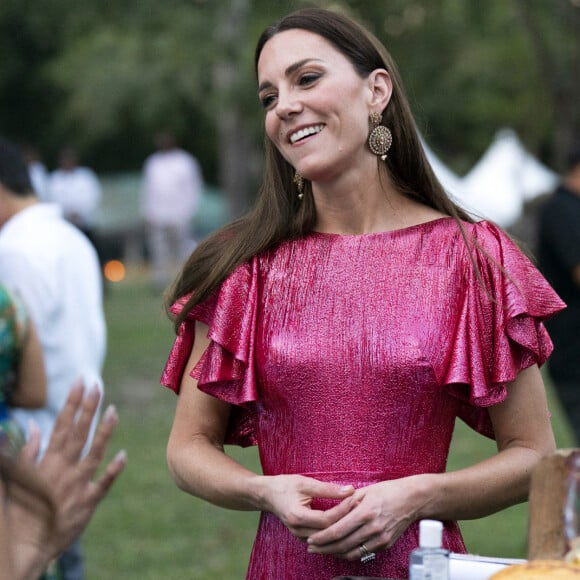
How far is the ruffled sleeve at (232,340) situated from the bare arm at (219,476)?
0.21ft

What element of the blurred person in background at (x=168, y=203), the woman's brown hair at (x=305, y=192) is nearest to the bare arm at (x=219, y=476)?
the woman's brown hair at (x=305, y=192)

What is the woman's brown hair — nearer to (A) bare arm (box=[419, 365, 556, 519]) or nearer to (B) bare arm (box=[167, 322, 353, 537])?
(B) bare arm (box=[167, 322, 353, 537])

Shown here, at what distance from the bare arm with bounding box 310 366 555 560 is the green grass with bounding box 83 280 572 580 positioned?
9.22 ft

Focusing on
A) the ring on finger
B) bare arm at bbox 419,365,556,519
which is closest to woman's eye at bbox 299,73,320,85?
bare arm at bbox 419,365,556,519

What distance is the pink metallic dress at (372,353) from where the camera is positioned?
2488mm

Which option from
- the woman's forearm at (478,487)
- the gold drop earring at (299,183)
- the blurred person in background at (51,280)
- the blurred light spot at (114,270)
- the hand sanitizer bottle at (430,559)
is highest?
the blurred light spot at (114,270)

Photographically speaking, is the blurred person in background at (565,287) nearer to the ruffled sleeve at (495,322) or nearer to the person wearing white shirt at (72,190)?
the ruffled sleeve at (495,322)

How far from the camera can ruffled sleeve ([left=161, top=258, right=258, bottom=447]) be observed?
8.46ft

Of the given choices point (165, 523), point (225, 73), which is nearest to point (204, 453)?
point (165, 523)

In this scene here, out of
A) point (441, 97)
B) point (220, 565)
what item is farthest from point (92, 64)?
point (220, 565)

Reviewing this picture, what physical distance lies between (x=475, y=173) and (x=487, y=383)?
63.3 feet

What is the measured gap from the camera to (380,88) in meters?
2.68

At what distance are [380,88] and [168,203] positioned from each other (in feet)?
45.2

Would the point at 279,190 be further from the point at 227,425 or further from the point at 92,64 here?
the point at 92,64
